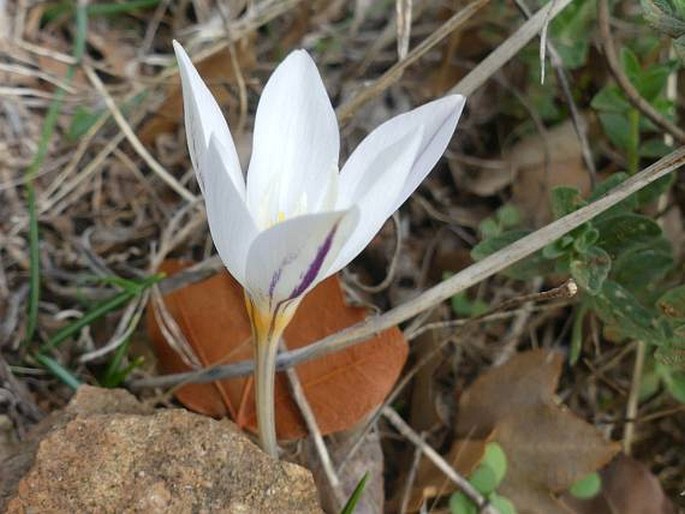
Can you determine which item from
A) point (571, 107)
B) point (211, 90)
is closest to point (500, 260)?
point (571, 107)

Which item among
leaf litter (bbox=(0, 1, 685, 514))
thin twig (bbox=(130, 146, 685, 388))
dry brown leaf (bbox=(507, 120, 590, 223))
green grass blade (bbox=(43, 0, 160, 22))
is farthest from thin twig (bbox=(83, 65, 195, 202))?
dry brown leaf (bbox=(507, 120, 590, 223))

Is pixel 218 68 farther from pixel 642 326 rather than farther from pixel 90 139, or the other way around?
pixel 642 326

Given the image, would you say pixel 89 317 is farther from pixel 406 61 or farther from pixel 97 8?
pixel 97 8

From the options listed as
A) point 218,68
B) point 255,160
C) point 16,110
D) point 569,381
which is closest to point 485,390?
point 569,381

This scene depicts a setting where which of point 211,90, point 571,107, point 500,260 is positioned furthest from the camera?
point 211,90

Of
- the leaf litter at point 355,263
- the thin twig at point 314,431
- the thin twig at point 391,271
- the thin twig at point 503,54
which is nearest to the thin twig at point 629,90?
the thin twig at point 503,54

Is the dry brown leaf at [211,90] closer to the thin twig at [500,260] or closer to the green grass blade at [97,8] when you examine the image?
the green grass blade at [97,8]

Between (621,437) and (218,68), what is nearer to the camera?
(621,437)
